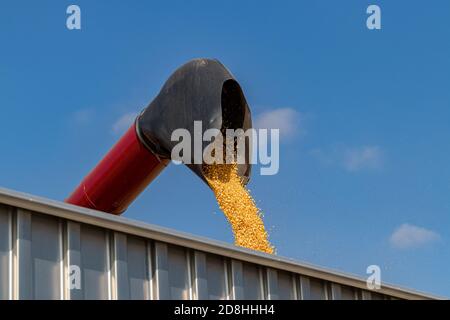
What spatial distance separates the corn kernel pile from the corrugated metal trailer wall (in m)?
0.94

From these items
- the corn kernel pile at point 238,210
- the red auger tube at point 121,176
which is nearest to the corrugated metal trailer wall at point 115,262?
the corn kernel pile at point 238,210

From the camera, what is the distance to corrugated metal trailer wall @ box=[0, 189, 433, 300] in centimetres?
608

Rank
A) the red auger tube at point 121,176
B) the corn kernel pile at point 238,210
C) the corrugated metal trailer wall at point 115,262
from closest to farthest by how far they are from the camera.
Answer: the corrugated metal trailer wall at point 115,262 → the corn kernel pile at point 238,210 → the red auger tube at point 121,176

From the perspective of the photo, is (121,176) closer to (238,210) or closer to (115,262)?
(238,210)

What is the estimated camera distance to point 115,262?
664 cm

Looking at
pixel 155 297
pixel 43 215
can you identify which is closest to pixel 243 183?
pixel 155 297

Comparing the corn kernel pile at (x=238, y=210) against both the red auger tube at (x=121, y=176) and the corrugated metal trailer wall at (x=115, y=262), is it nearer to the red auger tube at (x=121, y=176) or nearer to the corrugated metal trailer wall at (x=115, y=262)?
the red auger tube at (x=121, y=176)

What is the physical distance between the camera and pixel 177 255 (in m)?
7.11

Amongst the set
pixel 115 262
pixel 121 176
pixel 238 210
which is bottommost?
pixel 115 262

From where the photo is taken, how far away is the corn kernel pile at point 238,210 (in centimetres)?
888

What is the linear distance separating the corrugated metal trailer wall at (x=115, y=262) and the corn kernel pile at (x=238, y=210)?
3.09ft

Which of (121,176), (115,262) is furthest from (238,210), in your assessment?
(115,262)

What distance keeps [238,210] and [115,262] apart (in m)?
2.55

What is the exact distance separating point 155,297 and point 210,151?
224cm
